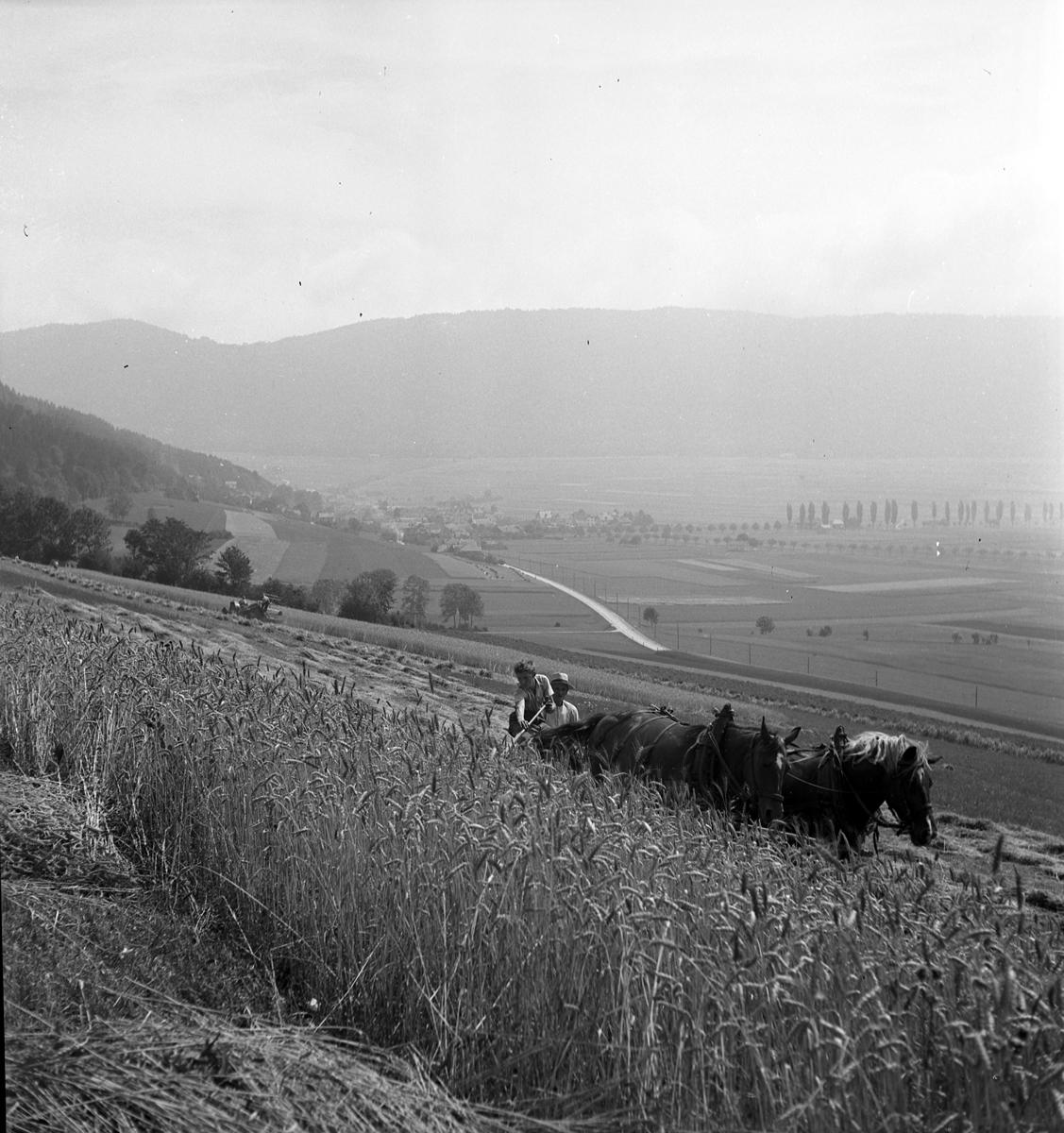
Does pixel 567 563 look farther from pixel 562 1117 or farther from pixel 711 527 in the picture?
pixel 562 1117

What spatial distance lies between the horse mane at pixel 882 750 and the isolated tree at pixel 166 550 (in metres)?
39.6

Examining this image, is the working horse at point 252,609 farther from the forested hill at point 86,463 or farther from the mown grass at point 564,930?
the mown grass at point 564,930

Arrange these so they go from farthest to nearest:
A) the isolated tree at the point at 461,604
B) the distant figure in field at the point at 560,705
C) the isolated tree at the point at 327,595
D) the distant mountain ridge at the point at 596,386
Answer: the distant mountain ridge at the point at 596,386 < the isolated tree at the point at 327,595 < the isolated tree at the point at 461,604 < the distant figure in field at the point at 560,705

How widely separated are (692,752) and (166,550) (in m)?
42.6

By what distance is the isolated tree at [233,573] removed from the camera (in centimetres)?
4356

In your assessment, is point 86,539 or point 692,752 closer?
point 692,752

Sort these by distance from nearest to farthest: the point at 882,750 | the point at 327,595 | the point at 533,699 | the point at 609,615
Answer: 1. the point at 882,750
2. the point at 533,699
3. the point at 327,595
4. the point at 609,615

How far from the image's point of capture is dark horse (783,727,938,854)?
24.2ft

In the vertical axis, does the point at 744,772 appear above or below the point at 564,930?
below

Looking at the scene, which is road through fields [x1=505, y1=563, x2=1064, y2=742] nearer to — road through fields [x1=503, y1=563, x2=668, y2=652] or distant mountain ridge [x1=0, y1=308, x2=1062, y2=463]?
road through fields [x1=503, y1=563, x2=668, y2=652]

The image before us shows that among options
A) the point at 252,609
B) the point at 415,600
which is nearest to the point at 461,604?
the point at 415,600

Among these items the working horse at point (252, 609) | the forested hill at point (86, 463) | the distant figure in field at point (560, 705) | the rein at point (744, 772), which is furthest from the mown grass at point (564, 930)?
the forested hill at point (86, 463)

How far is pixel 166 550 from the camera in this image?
4709 cm

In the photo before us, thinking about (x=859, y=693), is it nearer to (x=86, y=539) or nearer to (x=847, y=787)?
(x=847, y=787)
